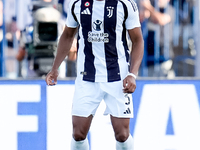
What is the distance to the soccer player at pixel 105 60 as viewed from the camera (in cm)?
332

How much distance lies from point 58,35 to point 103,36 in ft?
6.19

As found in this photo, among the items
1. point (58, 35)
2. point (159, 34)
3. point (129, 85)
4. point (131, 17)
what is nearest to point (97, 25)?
point (131, 17)

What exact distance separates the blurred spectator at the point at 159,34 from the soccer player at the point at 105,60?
1762 millimetres

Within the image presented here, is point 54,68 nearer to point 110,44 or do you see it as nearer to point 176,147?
point 110,44

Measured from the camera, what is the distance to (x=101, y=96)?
11.1 feet

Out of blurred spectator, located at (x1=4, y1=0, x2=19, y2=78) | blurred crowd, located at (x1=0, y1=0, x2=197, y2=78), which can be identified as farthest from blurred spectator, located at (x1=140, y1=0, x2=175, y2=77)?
blurred spectator, located at (x1=4, y1=0, x2=19, y2=78)

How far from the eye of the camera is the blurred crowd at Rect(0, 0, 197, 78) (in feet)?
16.4

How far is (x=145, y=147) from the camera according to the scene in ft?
14.8

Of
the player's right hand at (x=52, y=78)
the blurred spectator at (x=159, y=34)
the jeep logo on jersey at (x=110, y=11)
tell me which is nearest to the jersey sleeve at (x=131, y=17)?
the jeep logo on jersey at (x=110, y=11)

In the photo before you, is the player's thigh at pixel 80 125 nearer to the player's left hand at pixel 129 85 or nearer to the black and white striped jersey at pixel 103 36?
the black and white striped jersey at pixel 103 36

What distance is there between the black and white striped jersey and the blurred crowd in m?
1.54

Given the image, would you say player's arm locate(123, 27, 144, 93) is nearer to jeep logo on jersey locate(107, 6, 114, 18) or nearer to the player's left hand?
the player's left hand

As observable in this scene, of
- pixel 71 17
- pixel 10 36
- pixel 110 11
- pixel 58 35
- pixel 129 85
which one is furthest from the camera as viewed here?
pixel 58 35

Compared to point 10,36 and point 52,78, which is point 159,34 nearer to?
point 10,36
